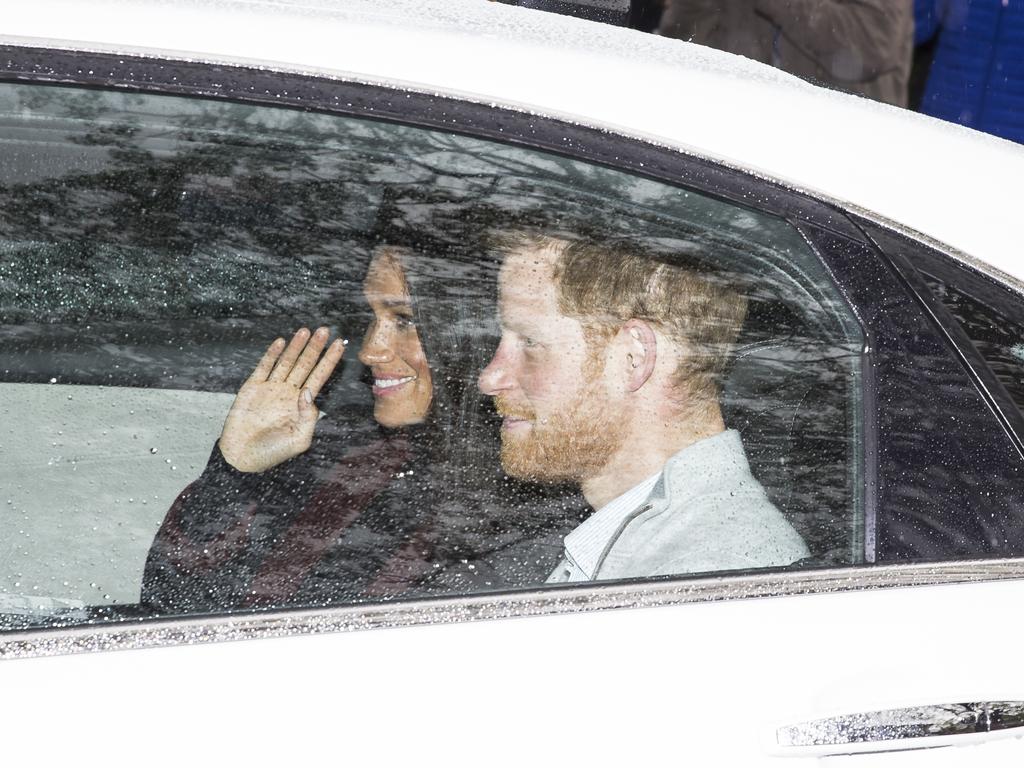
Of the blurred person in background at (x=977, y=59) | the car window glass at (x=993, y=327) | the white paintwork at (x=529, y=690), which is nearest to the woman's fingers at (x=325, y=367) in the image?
the white paintwork at (x=529, y=690)

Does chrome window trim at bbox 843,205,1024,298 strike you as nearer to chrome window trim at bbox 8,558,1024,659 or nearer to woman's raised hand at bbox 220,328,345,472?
chrome window trim at bbox 8,558,1024,659

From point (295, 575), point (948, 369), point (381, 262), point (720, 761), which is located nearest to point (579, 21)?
point (381, 262)

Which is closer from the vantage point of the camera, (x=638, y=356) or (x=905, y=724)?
(x=905, y=724)

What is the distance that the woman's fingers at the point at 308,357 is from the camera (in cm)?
126

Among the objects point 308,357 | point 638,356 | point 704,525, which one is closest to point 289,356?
point 308,357

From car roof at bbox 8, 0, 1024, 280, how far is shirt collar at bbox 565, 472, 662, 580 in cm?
39

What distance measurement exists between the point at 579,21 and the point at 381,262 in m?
0.70

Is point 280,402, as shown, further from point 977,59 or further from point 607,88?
point 977,59

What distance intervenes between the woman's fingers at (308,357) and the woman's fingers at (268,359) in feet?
0.08

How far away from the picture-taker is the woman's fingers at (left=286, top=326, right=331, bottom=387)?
126 cm

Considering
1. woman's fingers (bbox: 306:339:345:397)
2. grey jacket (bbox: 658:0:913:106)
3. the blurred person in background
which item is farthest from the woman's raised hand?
the blurred person in background

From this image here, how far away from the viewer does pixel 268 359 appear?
1272 millimetres

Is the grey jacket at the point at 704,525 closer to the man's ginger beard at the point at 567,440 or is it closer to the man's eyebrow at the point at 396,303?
the man's ginger beard at the point at 567,440

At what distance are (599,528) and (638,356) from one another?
0.19 metres
